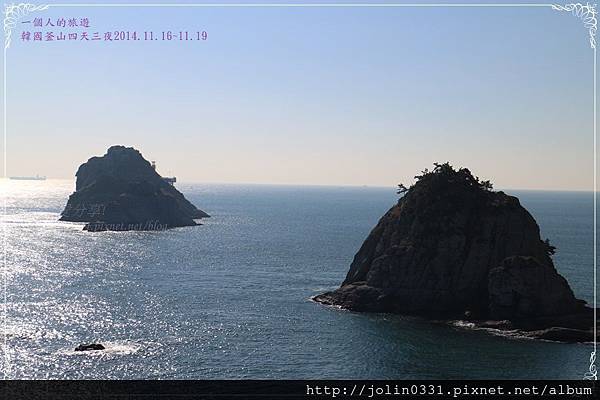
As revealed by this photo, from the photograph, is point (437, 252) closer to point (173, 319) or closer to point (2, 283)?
point (173, 319)

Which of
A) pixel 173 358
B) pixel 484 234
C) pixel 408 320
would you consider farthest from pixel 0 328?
pixel 484 234

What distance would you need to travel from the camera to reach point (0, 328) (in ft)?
258

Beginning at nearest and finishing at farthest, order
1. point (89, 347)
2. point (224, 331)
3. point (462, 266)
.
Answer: point (89, 347), point (224, 331), point (462, 266)

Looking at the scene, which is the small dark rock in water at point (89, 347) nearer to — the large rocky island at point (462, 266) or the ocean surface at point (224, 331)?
the ocean surface at point (224, 331)

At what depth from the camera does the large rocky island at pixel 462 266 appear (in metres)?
86.2

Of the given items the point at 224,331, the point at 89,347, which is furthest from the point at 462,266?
the point at 89,347

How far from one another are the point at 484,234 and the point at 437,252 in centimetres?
752

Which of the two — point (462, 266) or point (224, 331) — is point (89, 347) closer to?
point (224, 331)

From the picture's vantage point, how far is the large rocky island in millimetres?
86188

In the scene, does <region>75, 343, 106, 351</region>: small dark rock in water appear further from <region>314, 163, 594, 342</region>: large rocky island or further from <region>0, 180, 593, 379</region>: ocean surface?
<region>314, 163, 594, 342</region>: large rocky island

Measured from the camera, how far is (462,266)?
94.0 m

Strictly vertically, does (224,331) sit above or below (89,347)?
below

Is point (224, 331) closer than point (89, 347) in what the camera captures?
No

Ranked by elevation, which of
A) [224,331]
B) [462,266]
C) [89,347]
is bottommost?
[224,331]
